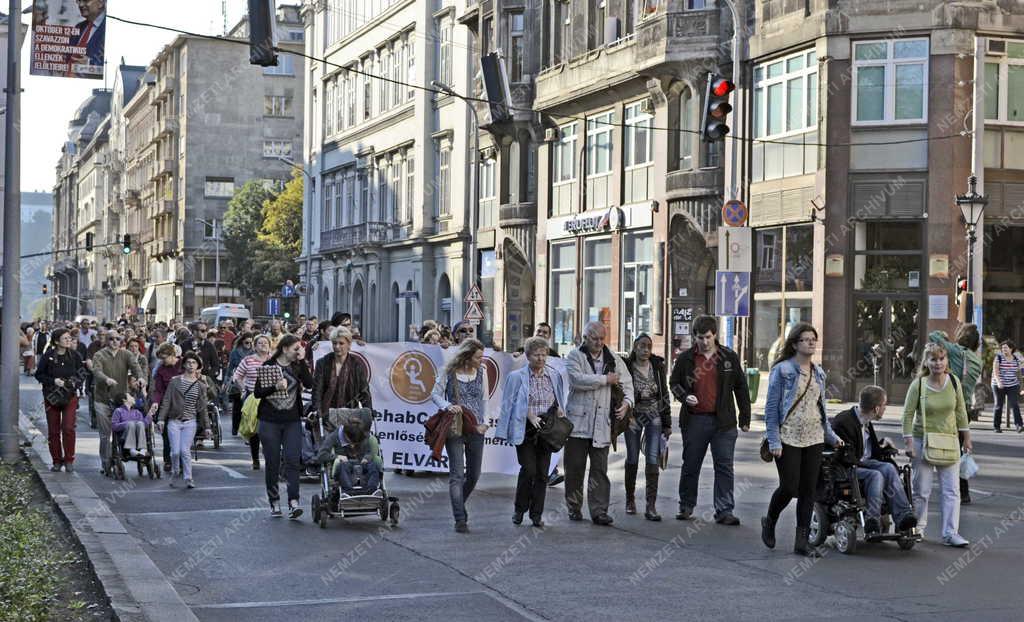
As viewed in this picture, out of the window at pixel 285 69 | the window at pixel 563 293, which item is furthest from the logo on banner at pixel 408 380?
the window at pixel 285 69

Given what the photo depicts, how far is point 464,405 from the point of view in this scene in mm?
13008

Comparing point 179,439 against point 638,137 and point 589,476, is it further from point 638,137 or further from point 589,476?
point 638,137

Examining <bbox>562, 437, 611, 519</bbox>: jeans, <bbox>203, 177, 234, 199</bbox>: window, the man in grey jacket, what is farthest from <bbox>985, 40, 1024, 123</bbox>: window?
<bbox>203, 177, 234, 199</bbox>: window

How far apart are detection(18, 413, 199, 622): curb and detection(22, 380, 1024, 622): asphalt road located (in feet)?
0.73

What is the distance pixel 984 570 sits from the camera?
10.5 metres

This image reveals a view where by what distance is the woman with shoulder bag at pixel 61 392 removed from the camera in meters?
17.5

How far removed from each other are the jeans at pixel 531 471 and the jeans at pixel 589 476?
24 cm

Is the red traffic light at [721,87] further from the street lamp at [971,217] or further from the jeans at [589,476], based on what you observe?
the street lamp at [971,217]

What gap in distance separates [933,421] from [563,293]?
34.5 metres

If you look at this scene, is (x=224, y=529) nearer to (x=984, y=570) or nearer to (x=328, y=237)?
(x=984, y=570)

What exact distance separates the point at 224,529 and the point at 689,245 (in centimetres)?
2735

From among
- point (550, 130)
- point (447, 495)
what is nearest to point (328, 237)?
point (550, 130)

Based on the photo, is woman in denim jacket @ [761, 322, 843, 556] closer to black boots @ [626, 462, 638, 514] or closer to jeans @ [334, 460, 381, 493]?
black boots @ [626, 462, 638, 514]

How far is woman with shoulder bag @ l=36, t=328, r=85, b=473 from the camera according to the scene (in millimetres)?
17469
